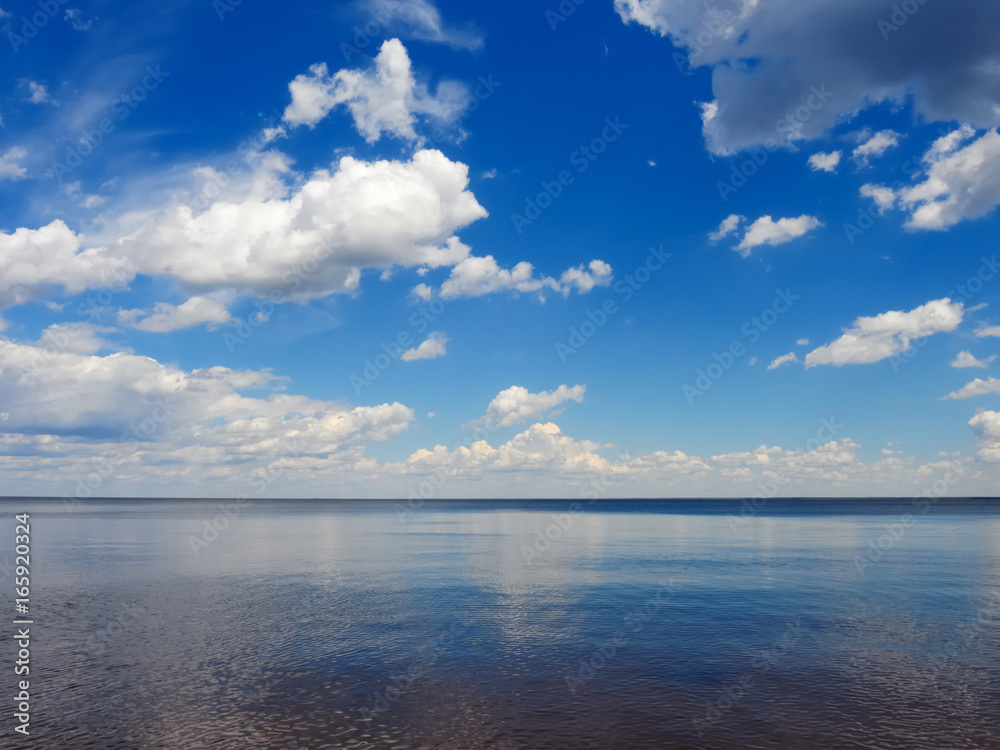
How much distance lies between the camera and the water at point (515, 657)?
19.7m

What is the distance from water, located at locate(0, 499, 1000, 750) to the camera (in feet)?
64.7

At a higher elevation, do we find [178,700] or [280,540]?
[178,700]

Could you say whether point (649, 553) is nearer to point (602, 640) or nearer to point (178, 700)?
point (602, 640)

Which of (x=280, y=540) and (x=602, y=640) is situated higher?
(x=602, y=640)

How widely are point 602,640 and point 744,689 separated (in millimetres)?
8160

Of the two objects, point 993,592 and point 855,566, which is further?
point 855,566

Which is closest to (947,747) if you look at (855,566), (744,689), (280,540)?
(744,689)

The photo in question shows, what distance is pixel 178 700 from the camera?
22.2 m

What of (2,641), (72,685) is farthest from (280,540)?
(72,685)

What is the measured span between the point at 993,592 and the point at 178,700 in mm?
49766

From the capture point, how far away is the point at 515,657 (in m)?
27.5

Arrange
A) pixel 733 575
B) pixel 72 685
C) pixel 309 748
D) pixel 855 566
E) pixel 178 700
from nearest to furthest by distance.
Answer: pixel 309 748 → pixel 178 700 → pixel 72 685 → pixel 733 575 → pixel 855 566

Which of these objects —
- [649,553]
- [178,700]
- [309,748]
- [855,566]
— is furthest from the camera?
[649,553]

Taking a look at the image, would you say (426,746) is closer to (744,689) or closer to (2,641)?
(744,689)
